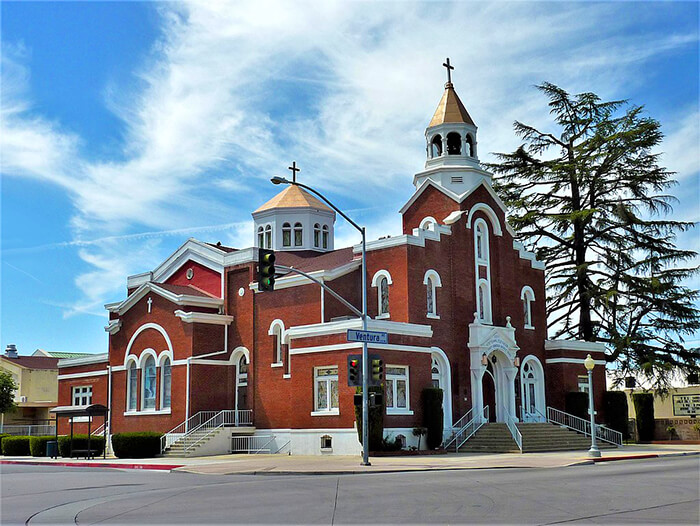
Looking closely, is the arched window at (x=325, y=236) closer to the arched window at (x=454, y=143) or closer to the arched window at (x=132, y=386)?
the arched window at (x=454, y=143)

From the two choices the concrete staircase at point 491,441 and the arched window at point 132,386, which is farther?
the arched window at point 132,386

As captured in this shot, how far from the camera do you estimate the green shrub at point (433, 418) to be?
1499 inches

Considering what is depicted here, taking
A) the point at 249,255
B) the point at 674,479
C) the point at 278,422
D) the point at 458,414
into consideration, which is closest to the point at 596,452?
the point at 458,414

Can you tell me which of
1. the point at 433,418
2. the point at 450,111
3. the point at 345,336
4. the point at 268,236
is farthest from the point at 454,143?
the point at 433,418

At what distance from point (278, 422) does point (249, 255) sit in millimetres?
9583

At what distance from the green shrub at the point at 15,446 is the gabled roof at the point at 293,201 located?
19.5 metres

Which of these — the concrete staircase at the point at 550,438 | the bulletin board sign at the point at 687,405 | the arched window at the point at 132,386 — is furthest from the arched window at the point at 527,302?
the arched window at the point at 132,386

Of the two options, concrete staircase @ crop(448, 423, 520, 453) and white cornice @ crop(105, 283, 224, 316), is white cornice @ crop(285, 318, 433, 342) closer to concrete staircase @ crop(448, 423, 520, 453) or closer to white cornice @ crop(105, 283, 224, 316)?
concrete staircase @ crop(448, 423, 520, 453)

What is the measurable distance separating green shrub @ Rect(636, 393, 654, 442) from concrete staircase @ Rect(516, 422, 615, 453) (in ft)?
27.2

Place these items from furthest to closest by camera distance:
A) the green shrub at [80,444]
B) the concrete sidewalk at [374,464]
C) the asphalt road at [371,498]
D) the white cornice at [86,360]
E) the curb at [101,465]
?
the white cornice at [86,360] → the green shrub at [80,444] → the curb at [101,465] → the concrete sidewalk at [374,464] → the asphalt road at [371,498]

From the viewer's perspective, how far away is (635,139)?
52562 mm

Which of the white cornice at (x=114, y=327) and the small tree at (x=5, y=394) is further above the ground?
the white cornice at (x=114, y=327)

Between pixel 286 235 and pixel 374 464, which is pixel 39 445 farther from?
pixel 374 464

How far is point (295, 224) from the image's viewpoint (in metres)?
53.6
